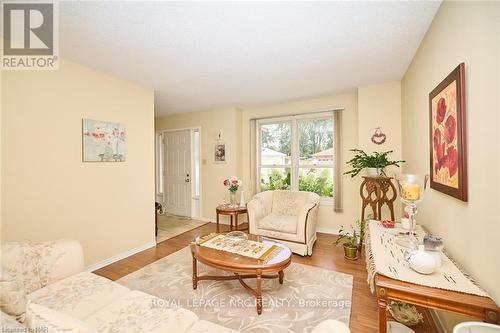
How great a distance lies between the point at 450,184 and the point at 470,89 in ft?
2.08

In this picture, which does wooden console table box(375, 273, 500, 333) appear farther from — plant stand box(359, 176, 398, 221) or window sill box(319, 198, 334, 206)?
window sill box(319, 198, 334, 206)

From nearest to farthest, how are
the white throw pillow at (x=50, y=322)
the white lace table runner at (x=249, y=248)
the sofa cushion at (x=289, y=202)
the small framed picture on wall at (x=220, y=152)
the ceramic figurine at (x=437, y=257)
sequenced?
the white throw pillow at (x=50, y=322) → the ceramic figurine at (x=437, y=257) → the white lace table runner at (x=249, y=248) → the sofa cushion at (x=289, y=202) → the small framed picture on wall at (x=220, y=152)

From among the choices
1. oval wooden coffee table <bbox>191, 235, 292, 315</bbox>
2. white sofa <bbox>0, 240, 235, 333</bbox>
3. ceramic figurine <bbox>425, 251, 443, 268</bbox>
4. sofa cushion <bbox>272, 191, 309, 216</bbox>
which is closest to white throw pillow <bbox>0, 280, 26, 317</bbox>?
white sofa <bbox>0, 240, 235, 333</bbox>

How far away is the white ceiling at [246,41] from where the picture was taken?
1.65 meters

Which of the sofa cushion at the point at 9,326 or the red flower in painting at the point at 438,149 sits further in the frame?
the red flower in painting at the point at 438,149

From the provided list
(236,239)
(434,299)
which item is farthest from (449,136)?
(236,239)

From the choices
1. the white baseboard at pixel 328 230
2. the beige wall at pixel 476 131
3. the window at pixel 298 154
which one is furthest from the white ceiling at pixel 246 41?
the white baseboard at pixel 328 230

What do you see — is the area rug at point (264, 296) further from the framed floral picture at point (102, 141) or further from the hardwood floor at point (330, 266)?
the framed floral picture at point (102, 141)

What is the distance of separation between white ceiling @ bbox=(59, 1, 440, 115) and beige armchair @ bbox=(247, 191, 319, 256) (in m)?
1.82

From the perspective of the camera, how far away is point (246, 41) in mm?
2078

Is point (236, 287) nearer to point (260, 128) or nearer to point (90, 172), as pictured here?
point (90, 172)

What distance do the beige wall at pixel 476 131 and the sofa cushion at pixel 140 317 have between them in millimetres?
1652

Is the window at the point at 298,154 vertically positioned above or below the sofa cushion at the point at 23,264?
above

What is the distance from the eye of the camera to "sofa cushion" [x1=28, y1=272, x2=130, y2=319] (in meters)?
1.31
